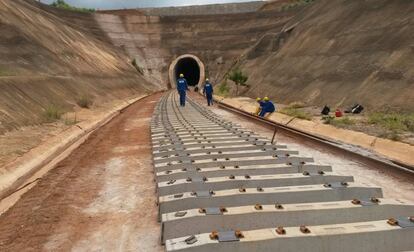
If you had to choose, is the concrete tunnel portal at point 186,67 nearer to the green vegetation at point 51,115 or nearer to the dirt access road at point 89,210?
the green vegetation at point 51,115

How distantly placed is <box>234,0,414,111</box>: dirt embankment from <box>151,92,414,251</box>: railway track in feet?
31.4

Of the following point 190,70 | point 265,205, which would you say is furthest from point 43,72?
point 190,70

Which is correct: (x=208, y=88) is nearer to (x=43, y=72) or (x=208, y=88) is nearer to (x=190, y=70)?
(x=43, y=72)

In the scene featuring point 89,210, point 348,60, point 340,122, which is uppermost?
point 348,60

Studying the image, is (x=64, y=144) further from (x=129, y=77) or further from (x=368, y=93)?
(x=129, y=77)

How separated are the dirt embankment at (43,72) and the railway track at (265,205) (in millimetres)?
7221

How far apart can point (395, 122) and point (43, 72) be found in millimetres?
18298

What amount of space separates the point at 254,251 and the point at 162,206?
5.76ft

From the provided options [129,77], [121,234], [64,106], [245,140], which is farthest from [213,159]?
[129,77]

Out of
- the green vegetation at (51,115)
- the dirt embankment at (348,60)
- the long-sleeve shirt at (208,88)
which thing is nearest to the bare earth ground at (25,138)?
the green vegetation at (51,115)

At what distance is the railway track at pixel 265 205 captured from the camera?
3414 millimetres

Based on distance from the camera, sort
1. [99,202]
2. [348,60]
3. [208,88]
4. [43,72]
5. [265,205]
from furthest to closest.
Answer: [208,88] → [43,72] → [348,60] → [99,202] → [265,205]

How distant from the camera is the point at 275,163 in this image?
21.9 ft

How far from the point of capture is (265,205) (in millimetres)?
4480
